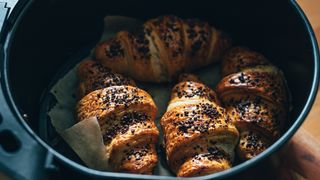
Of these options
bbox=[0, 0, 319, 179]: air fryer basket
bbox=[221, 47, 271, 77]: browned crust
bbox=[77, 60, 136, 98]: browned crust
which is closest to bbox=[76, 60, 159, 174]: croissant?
bbox=[77, 60, 136, 98]: browned crust

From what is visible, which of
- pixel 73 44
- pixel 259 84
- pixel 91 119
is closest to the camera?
pixel 91 119

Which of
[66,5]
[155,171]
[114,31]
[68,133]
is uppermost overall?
[66,5]

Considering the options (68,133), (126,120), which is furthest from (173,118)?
(68,133)

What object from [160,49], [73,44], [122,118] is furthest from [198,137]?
[73,44]

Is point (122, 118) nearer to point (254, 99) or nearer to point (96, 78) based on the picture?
point (96, 78)

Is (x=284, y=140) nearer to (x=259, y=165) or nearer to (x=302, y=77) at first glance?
(x=259, y=165)

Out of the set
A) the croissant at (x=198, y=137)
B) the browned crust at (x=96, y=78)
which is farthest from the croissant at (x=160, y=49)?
the croissant at (x=198, y=137)

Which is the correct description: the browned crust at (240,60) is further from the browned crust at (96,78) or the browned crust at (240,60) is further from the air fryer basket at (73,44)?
the browned crust at (96,78)
